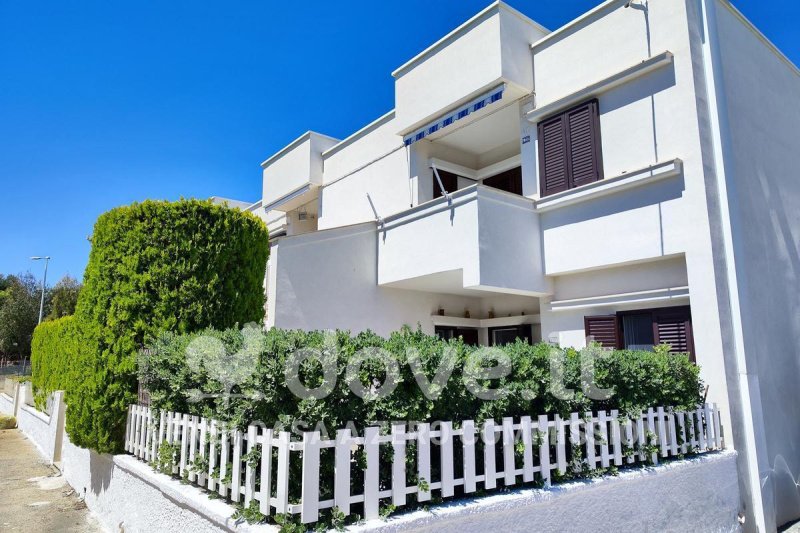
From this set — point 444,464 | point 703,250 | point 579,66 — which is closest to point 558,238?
point 703,250

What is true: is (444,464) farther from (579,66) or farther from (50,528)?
(579,66)

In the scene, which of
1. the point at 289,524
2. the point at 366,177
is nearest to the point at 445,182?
the point at 366,177

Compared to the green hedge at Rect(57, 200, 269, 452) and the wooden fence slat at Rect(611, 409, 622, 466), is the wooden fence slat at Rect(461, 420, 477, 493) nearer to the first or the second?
the wooden fence slat at Rect(611, 409, 622, 466)

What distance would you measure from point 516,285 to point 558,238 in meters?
1.60

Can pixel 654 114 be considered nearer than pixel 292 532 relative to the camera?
No

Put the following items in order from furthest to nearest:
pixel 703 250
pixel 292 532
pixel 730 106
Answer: pixel 730 106 → pixel 703 250 → pixel 292 532

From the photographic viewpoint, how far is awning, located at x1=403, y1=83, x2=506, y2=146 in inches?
468

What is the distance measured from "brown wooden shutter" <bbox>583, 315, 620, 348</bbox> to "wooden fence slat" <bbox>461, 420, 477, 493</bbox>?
6567 mm

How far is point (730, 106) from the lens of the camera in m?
9.92

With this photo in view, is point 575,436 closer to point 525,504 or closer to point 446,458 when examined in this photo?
point 525,504

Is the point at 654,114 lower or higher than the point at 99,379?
higher

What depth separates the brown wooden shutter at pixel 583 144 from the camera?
11.0 m

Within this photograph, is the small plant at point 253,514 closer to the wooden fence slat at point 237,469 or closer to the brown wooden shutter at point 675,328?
the wooden fence slat at point 237,469

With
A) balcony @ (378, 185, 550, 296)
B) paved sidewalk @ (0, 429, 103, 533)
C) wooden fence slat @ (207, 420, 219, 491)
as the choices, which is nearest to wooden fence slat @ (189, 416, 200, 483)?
wooden fence slat @ (207, 420, 219, 491)
